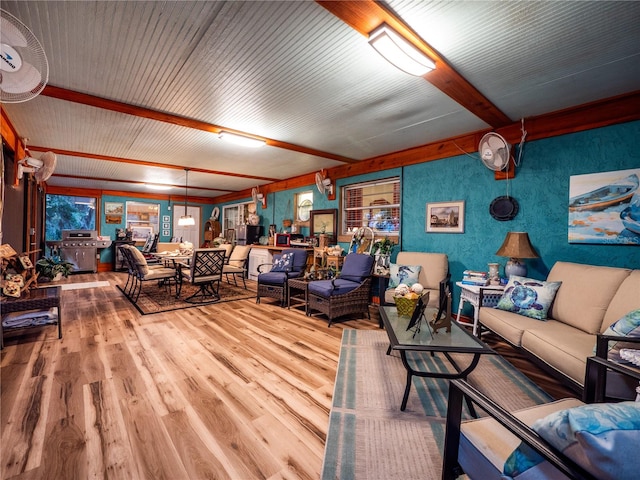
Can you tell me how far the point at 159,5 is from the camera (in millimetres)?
1644

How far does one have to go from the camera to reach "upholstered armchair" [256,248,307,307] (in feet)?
15.0

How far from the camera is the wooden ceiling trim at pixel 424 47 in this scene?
159 centimetres

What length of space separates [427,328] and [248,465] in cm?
158

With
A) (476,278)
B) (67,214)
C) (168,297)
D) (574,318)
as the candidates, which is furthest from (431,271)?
(67,214)

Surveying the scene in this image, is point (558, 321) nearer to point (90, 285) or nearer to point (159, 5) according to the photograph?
point (159, 5)

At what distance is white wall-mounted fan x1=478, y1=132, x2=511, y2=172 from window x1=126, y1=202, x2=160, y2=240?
9.66 m

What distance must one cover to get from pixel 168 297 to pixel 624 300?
5902 millimetres

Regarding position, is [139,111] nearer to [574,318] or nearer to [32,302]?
[32,302]

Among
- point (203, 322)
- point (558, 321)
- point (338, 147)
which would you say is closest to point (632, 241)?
point (558, 321)

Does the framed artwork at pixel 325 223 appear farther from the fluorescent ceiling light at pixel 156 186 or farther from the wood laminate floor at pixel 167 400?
the fluorescent ceiling light at pixel 156 186

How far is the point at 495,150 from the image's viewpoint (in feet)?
11.0

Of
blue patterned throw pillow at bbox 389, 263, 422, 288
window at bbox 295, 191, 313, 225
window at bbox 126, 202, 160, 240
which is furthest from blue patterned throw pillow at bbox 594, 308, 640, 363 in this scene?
window at bbox 126, 202, 160, 240

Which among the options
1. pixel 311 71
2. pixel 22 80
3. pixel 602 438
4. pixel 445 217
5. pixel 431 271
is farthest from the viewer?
pixel 445 217

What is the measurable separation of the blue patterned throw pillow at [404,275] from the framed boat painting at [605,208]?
1.67 meters
